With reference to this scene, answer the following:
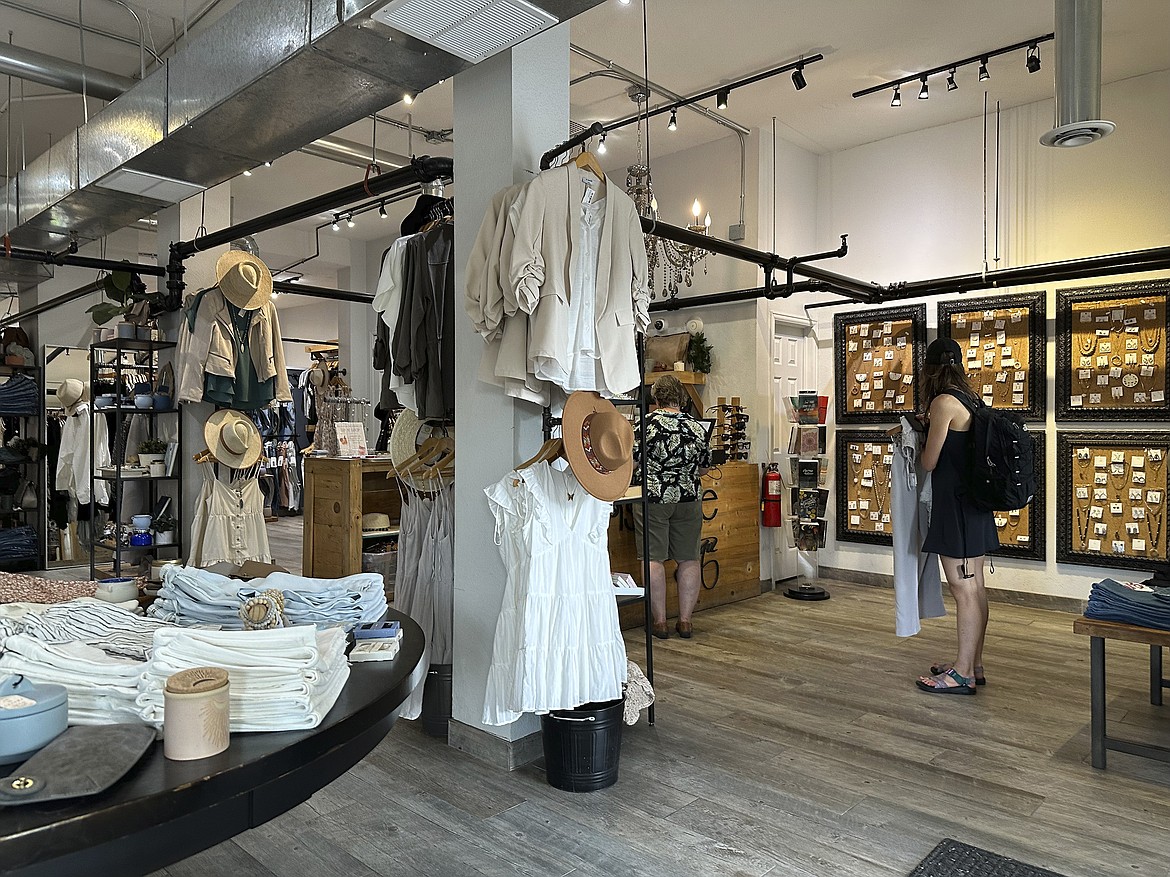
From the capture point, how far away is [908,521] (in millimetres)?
4656

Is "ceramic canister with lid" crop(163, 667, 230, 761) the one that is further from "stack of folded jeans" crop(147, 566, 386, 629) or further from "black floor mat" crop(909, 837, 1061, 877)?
"black floor mat" crop(909, 837, 1061, 877)

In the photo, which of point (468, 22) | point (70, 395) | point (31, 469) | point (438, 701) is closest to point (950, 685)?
point (438, 701)

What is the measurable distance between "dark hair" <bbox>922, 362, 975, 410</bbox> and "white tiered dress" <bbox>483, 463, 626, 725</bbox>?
222 centimetres

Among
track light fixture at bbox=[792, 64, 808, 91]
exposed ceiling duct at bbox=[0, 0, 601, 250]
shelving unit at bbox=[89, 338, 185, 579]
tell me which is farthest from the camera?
shelving unit at bbox=[89, 338, 185, 579]

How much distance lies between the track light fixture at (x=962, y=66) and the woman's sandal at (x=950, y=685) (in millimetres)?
4066

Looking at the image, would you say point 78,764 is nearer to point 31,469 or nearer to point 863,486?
point 863,486

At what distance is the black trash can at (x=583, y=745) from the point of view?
3.13m

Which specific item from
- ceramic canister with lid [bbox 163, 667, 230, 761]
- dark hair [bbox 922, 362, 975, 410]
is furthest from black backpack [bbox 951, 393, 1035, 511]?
ceramic canister with lid [bbox 163, 667, 230, 761]

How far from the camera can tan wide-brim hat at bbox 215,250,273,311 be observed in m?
5.48

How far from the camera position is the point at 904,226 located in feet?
24.4

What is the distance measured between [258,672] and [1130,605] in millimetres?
3369

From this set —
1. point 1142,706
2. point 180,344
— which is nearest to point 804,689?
point 1142,706

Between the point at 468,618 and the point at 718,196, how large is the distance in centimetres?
Answer: 534

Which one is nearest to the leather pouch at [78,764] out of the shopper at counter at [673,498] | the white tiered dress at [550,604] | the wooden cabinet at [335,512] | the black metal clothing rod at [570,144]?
the white tiered dress at [550,604]
